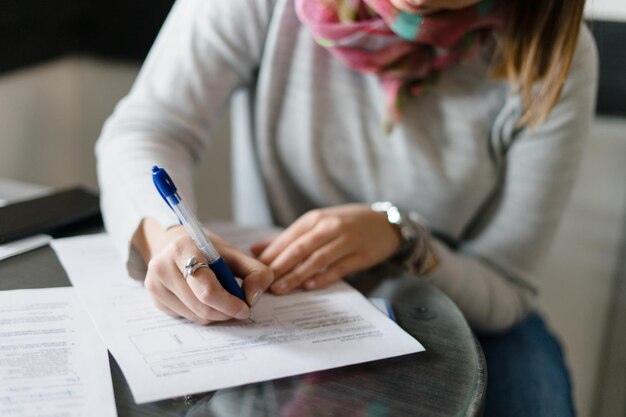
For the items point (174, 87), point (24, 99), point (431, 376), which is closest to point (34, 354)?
point (431, 376)

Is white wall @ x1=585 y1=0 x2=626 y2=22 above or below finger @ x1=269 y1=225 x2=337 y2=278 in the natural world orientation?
above

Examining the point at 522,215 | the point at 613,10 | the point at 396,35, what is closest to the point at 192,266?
the point at 396,35

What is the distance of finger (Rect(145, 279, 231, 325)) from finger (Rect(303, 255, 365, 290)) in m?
0.12

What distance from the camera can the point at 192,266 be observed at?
65 cm

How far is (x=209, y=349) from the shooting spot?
61cm

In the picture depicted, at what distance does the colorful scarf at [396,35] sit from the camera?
2.81 feet

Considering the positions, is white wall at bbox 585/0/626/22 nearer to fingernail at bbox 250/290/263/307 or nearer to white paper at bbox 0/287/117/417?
fingernail at bbox 250/290/263/307

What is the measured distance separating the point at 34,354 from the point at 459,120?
612 millimetres

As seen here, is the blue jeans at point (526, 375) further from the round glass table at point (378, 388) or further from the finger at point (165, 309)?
the finger at point (165, 309)

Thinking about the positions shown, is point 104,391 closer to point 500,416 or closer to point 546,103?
point 500,416

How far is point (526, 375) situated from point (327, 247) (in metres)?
0.32

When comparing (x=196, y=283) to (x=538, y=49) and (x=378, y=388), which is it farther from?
(x=538, y=49)

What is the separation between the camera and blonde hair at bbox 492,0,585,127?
85 centimetres

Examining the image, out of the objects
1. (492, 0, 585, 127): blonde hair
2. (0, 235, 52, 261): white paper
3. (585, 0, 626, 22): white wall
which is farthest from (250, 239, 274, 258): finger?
(585, 0, 626, 22): white wall
